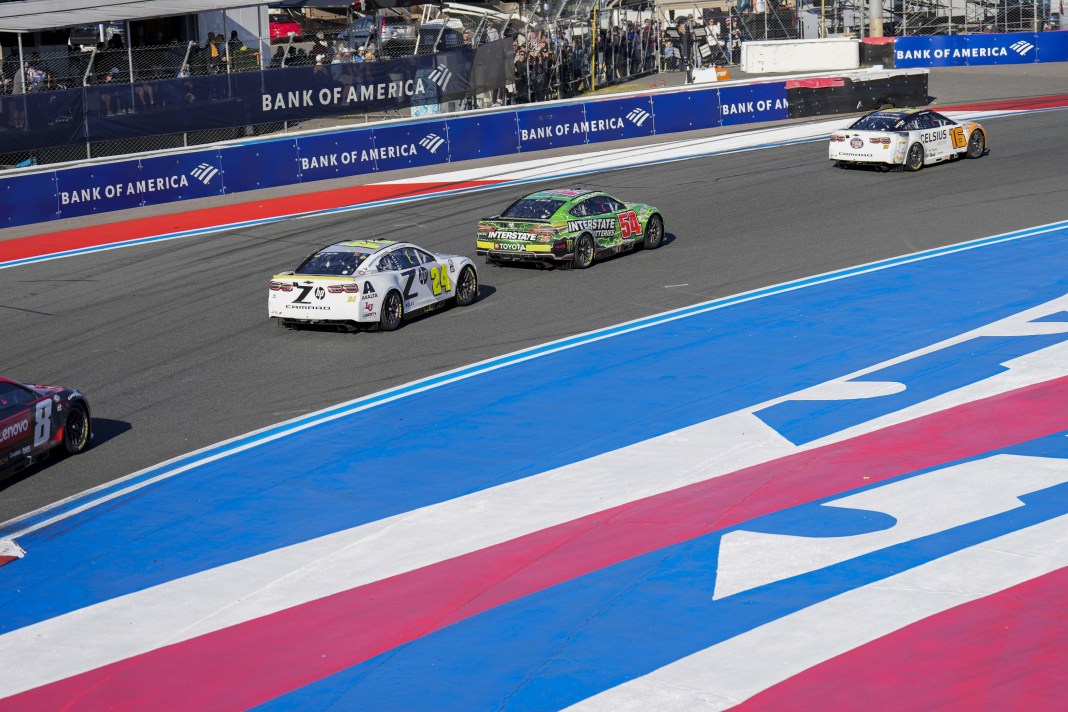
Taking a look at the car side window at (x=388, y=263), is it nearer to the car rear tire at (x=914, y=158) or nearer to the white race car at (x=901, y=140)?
the white race car at (x=901, y=140)

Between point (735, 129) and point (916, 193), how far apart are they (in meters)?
10.4

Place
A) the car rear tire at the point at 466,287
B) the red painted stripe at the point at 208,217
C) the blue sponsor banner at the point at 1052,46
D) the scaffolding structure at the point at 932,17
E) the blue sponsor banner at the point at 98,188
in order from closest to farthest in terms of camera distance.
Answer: the car rear tire at the point at 466,287 → the red painted stripe at the point at 208,217 → the blue sponsor banner at the point at 98,188 → the blue sponsor banner at the point at 1052,46 → the scaffolding structure at the point at 932,17

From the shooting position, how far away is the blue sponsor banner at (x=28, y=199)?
87.2 feet

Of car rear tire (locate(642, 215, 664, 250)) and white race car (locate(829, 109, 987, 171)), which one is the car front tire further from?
car rear tire (locate(642, 215, 664, 250))

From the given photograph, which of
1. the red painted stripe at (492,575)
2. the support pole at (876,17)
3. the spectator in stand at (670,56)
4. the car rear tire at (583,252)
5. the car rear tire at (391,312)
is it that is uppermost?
the support pole at (876,17)

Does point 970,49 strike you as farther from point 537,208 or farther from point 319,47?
point 537,208

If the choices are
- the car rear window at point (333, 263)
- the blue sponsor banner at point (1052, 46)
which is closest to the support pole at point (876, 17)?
the blue sponsor banner at point (1052, 46)

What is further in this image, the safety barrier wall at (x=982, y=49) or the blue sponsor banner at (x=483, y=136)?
the safety barrier wall at (x=982, y=49)

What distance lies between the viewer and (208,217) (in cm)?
2794

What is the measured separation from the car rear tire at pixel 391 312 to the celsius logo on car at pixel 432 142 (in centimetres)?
1516

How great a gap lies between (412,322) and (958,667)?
12223mm

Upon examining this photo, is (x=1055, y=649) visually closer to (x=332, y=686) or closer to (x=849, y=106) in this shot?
(x=332, y=686)

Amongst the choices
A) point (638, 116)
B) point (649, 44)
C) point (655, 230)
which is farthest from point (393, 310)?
point (649, 44)

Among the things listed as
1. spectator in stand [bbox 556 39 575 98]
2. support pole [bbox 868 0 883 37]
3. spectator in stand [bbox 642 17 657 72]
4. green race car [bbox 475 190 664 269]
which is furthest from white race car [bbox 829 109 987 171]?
spectator in stand [bbox 642 17 657 72]
